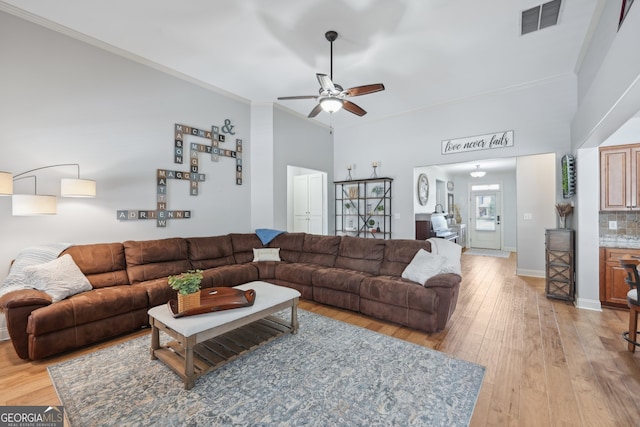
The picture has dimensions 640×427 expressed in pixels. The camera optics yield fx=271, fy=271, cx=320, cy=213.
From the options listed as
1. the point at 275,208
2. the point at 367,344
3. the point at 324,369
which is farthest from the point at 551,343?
the point at 275,208

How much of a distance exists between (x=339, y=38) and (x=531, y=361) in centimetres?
383

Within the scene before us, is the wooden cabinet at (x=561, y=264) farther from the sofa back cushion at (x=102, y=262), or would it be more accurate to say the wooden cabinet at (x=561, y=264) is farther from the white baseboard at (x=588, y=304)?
the sofa back cushion at (x=102, y=262)

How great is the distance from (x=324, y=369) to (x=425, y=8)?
139 inches

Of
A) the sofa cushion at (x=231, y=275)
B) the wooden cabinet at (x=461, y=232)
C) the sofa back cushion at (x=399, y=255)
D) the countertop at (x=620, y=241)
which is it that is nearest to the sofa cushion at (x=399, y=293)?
the sofa back cushion at (x=399, y=255)

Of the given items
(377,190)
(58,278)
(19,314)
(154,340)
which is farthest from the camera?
(377,190)

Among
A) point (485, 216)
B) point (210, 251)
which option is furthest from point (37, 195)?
point (485, 216)

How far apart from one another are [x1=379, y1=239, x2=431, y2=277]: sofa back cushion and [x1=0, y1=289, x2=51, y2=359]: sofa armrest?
359 centimetres

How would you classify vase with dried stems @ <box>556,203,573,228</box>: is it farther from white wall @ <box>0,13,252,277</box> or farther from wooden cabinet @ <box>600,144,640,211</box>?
white wall @ <box>0,13,252,277</box>

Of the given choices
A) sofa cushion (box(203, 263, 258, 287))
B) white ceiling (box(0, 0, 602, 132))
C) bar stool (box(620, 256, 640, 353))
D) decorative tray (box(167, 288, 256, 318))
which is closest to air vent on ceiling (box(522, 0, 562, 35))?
white ceiling (box(0, 0, 602, 132))

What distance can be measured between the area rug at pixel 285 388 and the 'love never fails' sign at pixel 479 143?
12.4 feet

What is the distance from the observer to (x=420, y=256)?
3.36 meters

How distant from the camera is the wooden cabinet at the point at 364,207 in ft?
19.7

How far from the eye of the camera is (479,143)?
4766 millimetres

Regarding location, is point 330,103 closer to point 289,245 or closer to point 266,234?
point 289,245
